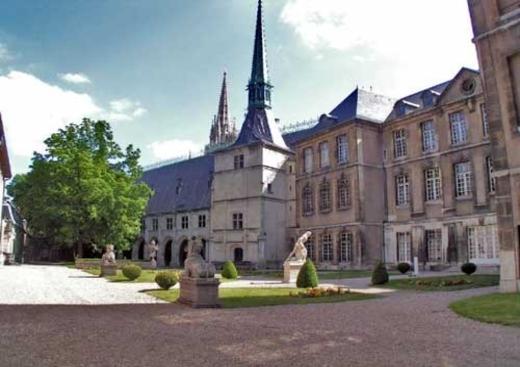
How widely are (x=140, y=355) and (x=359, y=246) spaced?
91.0 ft

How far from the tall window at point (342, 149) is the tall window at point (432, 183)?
19.5 feet

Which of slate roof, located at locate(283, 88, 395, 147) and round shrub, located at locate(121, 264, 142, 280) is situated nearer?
round shrub, located at locate(121, 264, 142, 280)

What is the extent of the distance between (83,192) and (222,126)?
38741 millimetres

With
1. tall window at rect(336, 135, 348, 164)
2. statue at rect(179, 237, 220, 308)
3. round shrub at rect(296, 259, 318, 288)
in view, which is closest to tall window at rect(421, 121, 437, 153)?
tall window at rect(336, 135, 348, 164)

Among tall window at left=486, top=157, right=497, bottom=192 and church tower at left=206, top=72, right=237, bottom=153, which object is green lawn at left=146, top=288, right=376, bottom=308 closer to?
tall window at left=486, top=157, right=497, bottom=192

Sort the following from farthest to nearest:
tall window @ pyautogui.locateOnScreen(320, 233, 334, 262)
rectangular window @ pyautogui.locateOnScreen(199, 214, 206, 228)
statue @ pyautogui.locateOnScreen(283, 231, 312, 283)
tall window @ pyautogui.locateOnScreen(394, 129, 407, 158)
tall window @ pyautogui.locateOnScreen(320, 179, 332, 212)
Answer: rectangular window @ pyautogui.locateOnScreen(199, 214, 206, 228) < tall window @ pyautogui.locateOnScreen(320, 179, 332, 212) < tall window @ pyautogui.locateOnScreen(320, 233, 334, 262) < tall window @ pyautogui.locateOnScreen(394, 129, 407, 158) < statue @ pyautogui.locateOnScreen(283, 231, 312, 283)

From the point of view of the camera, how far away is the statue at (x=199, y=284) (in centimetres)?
1184

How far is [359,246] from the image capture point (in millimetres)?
32750

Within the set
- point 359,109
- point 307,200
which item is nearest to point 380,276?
point 359,109

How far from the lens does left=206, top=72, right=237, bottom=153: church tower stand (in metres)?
71.9

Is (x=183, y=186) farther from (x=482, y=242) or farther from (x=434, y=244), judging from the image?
(x=482, y=242)

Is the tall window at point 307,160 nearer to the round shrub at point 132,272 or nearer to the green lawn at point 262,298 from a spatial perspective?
the round shrub at point 132,272

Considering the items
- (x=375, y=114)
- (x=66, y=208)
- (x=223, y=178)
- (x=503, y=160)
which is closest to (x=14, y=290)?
(x=503, y=160)

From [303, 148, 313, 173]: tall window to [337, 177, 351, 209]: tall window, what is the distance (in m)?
3.69
